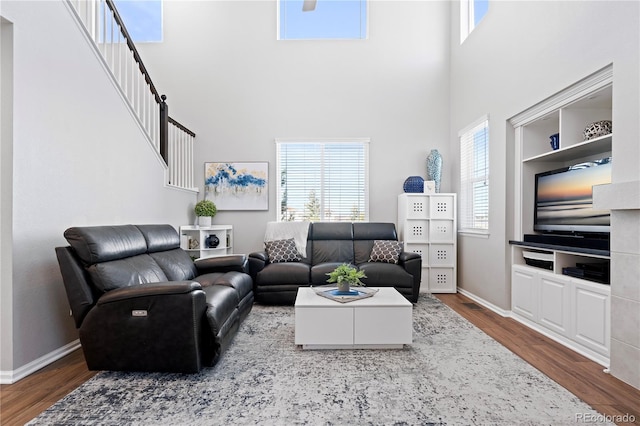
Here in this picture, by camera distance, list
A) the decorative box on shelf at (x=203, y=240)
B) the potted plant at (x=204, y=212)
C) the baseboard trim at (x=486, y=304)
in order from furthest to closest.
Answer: the potted plant at (x=204, y=212), the decorative box on shelf at (x=203, y=240), the baseboard trim at (x=486, y=304)

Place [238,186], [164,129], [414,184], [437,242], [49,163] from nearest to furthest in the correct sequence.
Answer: [49,163] → [164,129] → [437,242] → [414,184] → [238,186]

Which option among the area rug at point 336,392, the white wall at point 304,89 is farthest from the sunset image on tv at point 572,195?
the white wall at point 304,89

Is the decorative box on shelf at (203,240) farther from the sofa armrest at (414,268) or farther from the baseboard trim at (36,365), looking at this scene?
the sofa armrest at (414,268)

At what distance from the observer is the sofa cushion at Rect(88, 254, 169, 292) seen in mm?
2328

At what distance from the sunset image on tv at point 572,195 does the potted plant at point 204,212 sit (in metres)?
4.21

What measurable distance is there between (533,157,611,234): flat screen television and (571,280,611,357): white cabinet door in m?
0.48

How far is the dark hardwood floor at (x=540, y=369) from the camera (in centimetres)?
196

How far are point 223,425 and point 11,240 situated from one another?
1860 millimetres

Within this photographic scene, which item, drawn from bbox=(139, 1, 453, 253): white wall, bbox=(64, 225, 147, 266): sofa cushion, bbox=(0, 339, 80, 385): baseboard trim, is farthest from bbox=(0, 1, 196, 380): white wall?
bbox=(139, 1, 453, 253): white wall

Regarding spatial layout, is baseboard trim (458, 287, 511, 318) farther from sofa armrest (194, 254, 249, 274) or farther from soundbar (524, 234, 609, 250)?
sofa armrest (194, 254, 249, 274)

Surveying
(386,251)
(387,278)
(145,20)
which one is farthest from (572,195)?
(145,20)

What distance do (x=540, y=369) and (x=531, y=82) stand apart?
8.68ft

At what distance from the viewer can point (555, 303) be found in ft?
10.1

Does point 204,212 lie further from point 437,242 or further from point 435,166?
point 435,166
